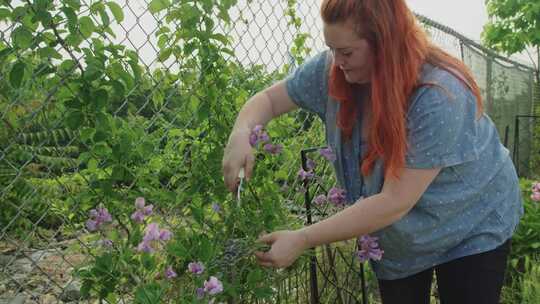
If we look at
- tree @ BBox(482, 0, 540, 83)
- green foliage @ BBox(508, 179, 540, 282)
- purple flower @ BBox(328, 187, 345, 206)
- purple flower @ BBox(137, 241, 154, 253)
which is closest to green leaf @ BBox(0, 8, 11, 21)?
purple flower @ BBox(137, 241, 154, 253)

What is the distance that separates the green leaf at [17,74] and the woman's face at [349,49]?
0.69m

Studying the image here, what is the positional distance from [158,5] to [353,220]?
2.42 ft

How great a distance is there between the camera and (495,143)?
5.91 ft

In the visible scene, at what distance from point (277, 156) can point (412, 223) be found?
577 mm

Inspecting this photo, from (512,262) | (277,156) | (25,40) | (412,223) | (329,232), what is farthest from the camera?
(512,262)

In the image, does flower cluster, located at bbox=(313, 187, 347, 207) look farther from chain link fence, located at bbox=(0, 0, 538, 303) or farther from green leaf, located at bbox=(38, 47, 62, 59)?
green leaf, located at bbox=(38, 47, 62, 59)

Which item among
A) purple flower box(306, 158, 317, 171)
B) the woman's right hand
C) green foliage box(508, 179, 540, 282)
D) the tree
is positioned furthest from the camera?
the tree

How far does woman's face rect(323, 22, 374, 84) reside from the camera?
1.41 m

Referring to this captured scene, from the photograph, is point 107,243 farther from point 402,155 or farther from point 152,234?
point 402,155

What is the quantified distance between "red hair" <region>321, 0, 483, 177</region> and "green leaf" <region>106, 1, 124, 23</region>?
48 cm

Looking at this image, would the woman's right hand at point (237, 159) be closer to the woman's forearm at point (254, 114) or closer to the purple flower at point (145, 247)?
the woman's forearm at point (254, 114)

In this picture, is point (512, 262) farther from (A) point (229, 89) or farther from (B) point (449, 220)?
(A) point (229, 89)

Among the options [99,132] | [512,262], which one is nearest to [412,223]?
[99,132]

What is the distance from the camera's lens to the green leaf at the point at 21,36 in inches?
50.0
